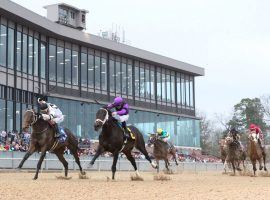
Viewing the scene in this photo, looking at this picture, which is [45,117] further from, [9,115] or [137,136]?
[9,115]

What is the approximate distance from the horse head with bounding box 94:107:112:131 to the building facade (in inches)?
986

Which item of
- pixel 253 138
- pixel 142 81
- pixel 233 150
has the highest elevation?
pixel 142 81

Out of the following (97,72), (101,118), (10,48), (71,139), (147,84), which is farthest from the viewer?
(147,84)

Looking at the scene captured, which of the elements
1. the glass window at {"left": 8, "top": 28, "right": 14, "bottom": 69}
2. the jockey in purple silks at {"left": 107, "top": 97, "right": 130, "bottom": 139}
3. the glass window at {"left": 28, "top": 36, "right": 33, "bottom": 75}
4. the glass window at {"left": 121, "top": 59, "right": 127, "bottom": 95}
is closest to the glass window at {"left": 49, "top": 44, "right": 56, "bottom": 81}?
the glass window at {"left": 28, "top": 36, "right": 33, "bottom": 75}

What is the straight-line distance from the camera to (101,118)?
63.2 feet

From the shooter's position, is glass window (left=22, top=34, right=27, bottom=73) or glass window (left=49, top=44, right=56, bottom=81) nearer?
glass window (left=22, top=34, right=27, bottom=73)

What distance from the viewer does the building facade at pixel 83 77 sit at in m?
45.1

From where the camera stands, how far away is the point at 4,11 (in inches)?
1708

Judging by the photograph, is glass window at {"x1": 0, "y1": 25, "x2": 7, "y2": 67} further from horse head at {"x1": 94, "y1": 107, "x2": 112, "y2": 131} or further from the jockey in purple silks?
horse head at {"x1": 94, "y1": 107, "x2": 112, "y2": 131}

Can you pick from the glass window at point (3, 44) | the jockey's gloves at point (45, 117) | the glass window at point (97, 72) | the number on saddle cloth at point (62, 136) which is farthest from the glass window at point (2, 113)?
the jockey's gloves at point (45, 117)

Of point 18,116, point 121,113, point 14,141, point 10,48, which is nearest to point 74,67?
point 10,48

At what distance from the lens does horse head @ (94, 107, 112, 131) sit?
1900 cm

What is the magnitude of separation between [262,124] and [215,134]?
10.6m

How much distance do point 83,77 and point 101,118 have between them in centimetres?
3716
